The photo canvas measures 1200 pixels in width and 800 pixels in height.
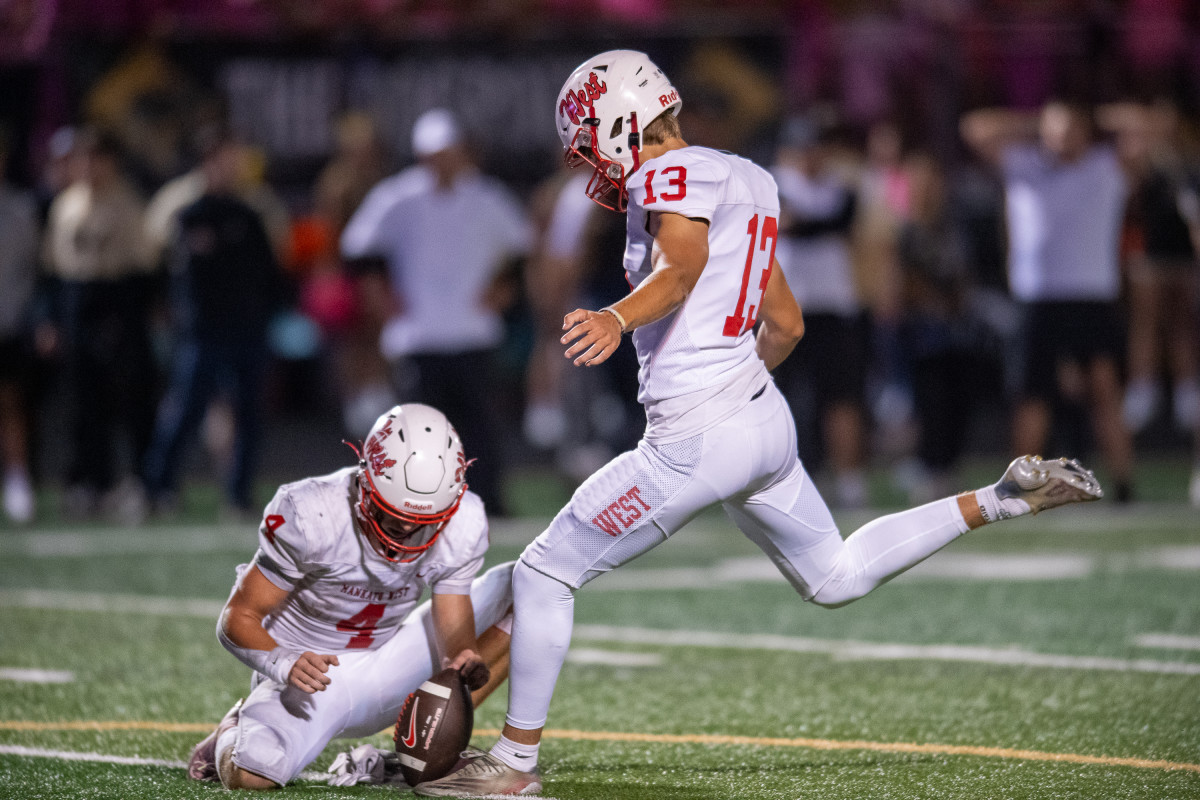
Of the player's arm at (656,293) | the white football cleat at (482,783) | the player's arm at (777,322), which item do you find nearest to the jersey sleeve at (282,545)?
the white football cleat at (482,783)

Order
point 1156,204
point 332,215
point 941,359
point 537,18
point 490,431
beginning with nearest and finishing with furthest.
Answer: point 490,431 < point 941,359 < point 1156,204 < point 332,215 < point 537,18

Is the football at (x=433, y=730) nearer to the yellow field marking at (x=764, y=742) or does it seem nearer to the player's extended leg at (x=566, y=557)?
the player's extended leg at (x=566, y=557)

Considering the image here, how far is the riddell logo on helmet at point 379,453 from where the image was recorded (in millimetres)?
4613

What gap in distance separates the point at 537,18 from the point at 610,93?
38.0 ft

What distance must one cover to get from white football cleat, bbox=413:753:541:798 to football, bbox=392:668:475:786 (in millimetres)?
27

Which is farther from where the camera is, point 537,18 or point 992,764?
point 537,18

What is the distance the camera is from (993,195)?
52.9ft

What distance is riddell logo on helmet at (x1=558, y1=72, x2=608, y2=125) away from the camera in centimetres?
472

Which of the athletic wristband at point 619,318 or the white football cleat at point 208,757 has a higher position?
the athletic wristband at point 619,318

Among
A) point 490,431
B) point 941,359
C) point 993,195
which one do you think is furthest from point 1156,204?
point 490,431

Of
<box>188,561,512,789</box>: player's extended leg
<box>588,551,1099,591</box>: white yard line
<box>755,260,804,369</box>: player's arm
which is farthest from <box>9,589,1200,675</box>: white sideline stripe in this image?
<box>188,561,512,789</box>: player's extended leg

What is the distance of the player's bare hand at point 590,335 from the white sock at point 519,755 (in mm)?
1042

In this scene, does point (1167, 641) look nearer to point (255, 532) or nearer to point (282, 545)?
point (282, 545)

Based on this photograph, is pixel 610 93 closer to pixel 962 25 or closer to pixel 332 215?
pixel 332 215
